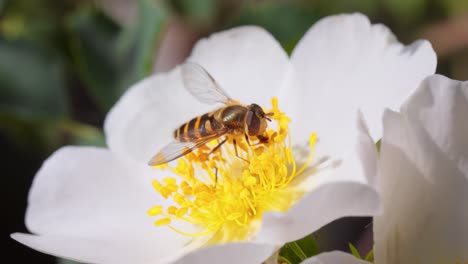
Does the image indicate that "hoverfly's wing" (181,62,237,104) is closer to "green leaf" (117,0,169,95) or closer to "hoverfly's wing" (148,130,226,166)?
"hoverfly's wing" (148,130,226,166)

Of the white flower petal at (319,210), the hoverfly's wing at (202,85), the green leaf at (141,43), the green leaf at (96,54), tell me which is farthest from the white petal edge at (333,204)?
the green leaf at (96,54)

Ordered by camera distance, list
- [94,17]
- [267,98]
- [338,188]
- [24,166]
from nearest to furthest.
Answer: [338,188] < [267,98] < [94,17] < [24,166]

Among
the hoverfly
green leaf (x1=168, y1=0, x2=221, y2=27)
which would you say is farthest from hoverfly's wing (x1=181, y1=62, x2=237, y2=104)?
green leaf (x1=168, y1=0, x2=221, y2=27)

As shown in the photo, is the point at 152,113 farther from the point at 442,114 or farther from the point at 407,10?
the point at 407,10

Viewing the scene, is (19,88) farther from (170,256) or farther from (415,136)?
(415,136)

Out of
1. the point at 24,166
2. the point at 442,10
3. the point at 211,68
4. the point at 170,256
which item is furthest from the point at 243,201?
the point at 442,10

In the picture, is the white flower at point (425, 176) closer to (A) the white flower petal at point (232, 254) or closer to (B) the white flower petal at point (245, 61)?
(A) the white flower petal at point (232, 254)

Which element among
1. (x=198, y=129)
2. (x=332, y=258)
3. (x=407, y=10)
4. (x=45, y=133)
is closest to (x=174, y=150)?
(x=198, y=129)

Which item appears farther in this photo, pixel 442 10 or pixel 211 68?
pixel 442 10
